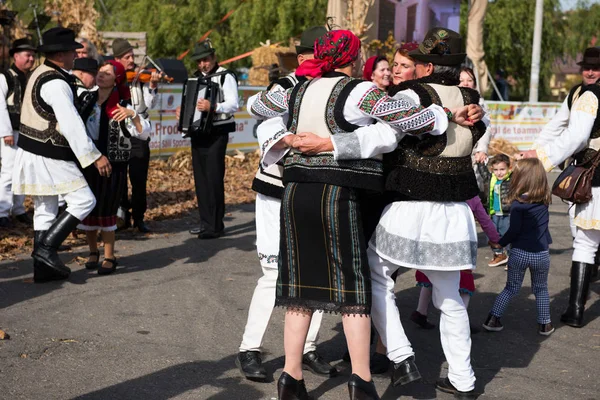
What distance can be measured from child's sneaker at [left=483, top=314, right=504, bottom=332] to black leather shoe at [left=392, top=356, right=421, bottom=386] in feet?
5.90

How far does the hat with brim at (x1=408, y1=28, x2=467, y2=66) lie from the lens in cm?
471

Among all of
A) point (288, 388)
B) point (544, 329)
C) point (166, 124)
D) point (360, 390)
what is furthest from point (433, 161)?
point (166, 124)

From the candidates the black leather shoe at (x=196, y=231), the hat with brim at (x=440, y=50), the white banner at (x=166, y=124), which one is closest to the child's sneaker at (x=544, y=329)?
the hat with brim at (x=440, y=50)

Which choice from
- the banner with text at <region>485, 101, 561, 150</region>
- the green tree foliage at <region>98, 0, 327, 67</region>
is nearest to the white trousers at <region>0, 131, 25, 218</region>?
the banner with text at <region>485, 101, 561, 150</region>

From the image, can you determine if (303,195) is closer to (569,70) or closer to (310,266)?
(310,266)

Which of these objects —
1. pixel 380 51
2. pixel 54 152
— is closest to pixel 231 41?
pixel 380 51

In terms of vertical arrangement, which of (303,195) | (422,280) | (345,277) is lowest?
(422,280)

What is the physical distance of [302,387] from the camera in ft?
15.1

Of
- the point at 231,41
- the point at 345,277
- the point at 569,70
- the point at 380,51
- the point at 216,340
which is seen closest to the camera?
the point at 345,277

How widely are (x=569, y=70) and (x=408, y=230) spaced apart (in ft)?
266

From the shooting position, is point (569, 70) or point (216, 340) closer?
point (216, 340)

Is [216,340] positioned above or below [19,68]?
below

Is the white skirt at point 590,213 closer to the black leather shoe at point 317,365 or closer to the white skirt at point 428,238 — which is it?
the white skirt at point 428,238

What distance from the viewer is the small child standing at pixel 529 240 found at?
20.7 feet
